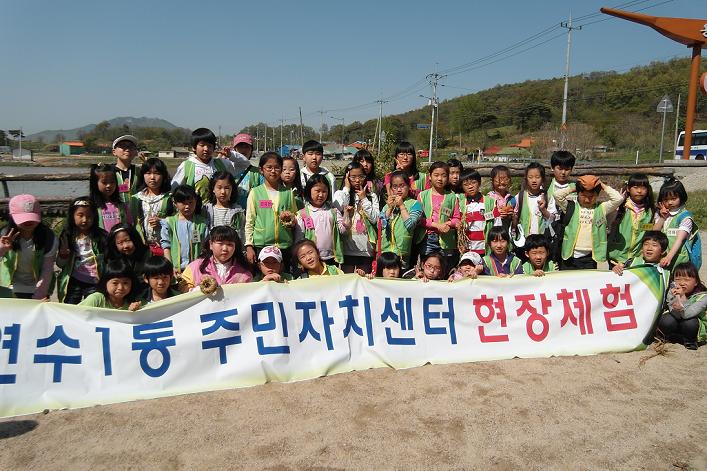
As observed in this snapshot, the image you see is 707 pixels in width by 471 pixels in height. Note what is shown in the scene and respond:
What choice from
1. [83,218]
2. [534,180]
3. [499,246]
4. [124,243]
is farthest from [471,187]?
[83,218]

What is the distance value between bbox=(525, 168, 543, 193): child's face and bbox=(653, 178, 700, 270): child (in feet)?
3.91

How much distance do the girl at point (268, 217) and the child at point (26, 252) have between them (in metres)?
1.58

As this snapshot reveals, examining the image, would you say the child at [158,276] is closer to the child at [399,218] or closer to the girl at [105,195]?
the girl at [105,195]

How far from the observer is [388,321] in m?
4.04

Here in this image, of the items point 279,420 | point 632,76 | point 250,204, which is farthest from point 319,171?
point 632,76

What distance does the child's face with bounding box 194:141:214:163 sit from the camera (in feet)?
16.2

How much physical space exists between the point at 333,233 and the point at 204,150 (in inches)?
61.5

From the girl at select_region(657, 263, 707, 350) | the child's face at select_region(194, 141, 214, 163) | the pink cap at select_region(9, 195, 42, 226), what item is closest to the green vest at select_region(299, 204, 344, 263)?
the child's face at select_region(194, 141, 214, 163)

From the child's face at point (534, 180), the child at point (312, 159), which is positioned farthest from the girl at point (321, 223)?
the child's face at point (534, 180)

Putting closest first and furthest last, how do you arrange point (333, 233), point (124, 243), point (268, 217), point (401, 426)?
point (401, 426)
point (124, 243)
point (268, 217)
point (333, 233)

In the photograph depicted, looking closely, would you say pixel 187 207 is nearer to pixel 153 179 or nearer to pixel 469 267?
pixel 153 179

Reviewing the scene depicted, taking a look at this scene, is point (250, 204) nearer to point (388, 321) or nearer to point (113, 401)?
point (388, 321)

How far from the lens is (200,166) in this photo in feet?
16.1

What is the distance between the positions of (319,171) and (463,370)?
254cm
